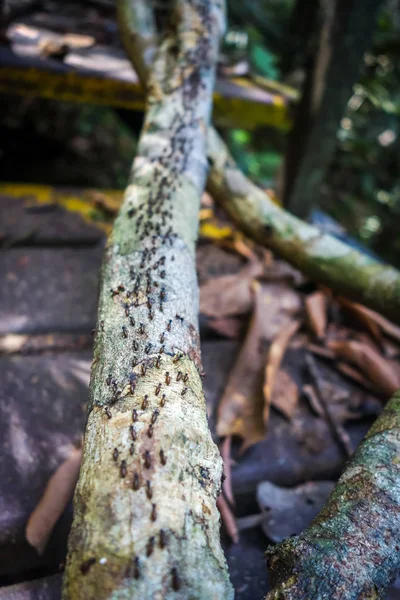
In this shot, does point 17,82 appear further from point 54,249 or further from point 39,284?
point 39,284

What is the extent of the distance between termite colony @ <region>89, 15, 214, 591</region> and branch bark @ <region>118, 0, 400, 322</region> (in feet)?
1.17

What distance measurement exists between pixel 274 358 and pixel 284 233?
582 mm

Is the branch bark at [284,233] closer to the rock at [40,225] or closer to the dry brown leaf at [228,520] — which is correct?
the rock at [40,225]

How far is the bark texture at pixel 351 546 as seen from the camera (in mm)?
840

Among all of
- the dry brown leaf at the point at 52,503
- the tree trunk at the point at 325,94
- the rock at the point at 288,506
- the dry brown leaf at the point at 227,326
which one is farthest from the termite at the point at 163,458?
the tree trunk at the point at 325,94

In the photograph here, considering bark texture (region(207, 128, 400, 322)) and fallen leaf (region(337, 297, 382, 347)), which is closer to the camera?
bark texture (region(207, 128, 400, 322))

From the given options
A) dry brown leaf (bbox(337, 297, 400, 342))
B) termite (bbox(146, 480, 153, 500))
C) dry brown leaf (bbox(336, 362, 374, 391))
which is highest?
termite (bbox(146, 480, 153, 500))

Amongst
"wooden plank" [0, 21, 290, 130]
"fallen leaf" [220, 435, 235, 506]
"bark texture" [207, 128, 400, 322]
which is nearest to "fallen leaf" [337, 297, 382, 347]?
"bark texture" [207, 128, 400, 322]

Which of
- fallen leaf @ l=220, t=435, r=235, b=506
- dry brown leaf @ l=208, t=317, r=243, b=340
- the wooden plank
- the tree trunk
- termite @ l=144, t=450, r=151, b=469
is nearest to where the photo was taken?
termite @ l=144, t=450, r=151, b=469

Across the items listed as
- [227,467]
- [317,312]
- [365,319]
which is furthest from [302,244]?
[227,467]

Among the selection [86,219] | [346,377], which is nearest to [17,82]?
[86,219]

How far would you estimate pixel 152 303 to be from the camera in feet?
3.89

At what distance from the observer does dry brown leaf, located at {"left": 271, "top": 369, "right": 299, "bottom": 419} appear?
1.89m

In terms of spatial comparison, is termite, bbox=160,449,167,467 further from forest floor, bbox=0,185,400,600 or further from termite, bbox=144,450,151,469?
forest floor, bbox=0,185,400,600
